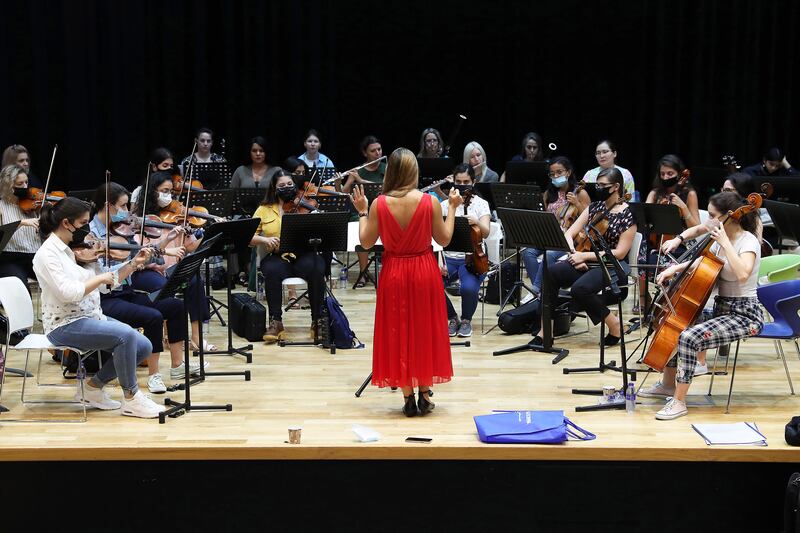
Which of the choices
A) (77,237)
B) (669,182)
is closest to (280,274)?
(77,237)

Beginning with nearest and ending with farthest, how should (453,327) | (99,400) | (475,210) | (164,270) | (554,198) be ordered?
(99,400), (164,270), (453,327), (475,210), (554,198)

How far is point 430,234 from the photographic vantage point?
16.9ft

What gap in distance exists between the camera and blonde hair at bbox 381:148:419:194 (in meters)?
4.98

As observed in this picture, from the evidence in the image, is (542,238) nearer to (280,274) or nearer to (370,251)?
(280,274)

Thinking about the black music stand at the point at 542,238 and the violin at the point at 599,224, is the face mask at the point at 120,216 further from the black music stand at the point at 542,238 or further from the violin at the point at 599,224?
the violin at the point at 599,224

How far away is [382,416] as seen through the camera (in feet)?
17.5

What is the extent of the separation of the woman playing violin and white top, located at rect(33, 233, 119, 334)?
6.50 feet

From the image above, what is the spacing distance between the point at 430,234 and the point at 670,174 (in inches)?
119

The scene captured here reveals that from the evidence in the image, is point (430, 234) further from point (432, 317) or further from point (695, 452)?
point (695, 452)

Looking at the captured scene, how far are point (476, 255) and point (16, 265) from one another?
3.34 metres

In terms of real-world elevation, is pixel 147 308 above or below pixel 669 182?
below

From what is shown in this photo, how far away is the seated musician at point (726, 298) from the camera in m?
5.17

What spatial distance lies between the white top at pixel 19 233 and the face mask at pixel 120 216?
1.30 meters
